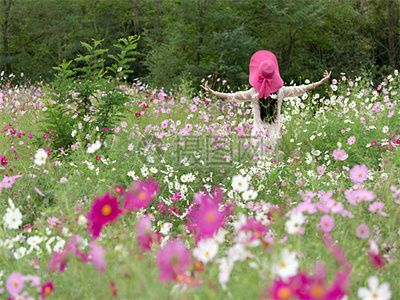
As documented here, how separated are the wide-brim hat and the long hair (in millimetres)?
76

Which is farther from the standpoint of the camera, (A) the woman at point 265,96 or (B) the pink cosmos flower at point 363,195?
(A) the woman at point 265,96

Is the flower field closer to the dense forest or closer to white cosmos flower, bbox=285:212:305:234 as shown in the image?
white cosmos flower, bbox=285:212:305:234

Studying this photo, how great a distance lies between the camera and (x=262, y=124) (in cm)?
446

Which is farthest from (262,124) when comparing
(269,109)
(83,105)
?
(83,105)

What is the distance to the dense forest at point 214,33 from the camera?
35.3 ft

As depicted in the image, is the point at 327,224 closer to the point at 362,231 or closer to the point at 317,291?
the point at 362,231

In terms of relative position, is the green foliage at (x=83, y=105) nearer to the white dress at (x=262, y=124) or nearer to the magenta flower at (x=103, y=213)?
the white dress at (x=262, y=124)

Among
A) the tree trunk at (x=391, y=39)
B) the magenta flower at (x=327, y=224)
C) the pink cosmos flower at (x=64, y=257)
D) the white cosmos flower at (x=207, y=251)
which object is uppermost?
the white cosmos flower at (x=207, y=251)

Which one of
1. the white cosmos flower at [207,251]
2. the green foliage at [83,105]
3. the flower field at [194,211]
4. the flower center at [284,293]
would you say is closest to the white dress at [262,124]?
the flower field at [194,211]

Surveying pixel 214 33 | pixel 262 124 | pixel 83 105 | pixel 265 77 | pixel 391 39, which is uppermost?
pixel 265 77

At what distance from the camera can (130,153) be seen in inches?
145

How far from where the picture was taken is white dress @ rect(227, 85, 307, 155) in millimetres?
4229

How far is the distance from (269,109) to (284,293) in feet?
11.9

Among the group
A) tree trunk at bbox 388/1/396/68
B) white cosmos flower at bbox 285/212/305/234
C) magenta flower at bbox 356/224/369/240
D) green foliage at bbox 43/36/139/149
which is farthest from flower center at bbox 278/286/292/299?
tree trunk at bbox 388/1/396/68
